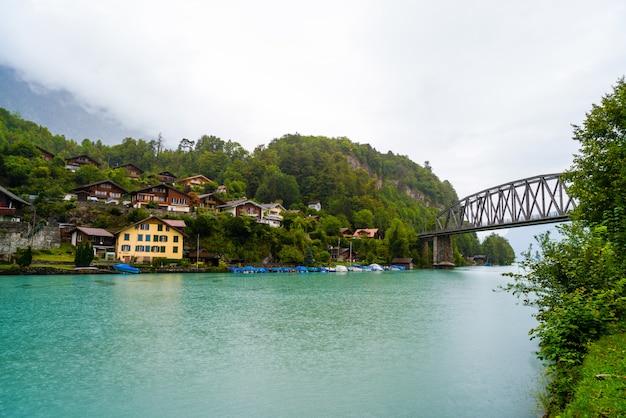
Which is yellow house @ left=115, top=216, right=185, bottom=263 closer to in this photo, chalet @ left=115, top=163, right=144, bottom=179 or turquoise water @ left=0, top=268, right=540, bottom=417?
turquoise water @ left=0, top=268, right=540, bottom=417

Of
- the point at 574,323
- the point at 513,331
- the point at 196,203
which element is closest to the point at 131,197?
the point at 196,203

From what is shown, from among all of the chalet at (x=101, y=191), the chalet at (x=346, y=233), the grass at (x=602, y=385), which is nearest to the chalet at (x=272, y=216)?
the chalet at (x=346, y=233)

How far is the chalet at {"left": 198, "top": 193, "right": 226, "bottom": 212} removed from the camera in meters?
68.4

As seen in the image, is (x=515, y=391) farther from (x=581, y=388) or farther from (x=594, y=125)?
(x=594, y=125)

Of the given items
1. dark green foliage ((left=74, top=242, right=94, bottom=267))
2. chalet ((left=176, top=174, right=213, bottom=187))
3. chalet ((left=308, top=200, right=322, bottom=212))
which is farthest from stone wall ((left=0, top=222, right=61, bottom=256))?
chalet ((left=308, top=200, right=322, bottom=212))

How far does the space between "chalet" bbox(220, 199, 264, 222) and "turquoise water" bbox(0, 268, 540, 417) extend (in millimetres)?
43854

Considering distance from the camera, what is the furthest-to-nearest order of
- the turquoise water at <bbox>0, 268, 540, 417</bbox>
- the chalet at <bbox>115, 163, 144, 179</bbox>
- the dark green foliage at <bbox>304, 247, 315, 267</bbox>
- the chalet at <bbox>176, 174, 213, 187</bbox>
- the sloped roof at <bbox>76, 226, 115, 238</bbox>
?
1. the chalet at <bbox>176, 174, 213, 187</bbox>
2. the chalet at <bbox>115, 163, 144, 179</bbox>
3. the dark green foliage at <bbox>304, 247, 315, 267</bbox>
4. the sloped roof at <bbox>76, 226, 115, 238</bbox>
5. the turquoise water at <bbox>0, 268, 540, 417</bbox>

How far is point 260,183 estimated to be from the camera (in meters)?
95.6

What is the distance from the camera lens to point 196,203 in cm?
6644

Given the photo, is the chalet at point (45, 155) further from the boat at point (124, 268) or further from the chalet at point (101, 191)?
the boat at point (124, 268)

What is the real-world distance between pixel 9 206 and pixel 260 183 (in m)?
55.7

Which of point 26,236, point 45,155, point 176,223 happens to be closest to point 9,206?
point 26,236

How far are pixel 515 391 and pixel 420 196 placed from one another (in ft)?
504

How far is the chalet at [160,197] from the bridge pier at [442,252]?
5685 cm
